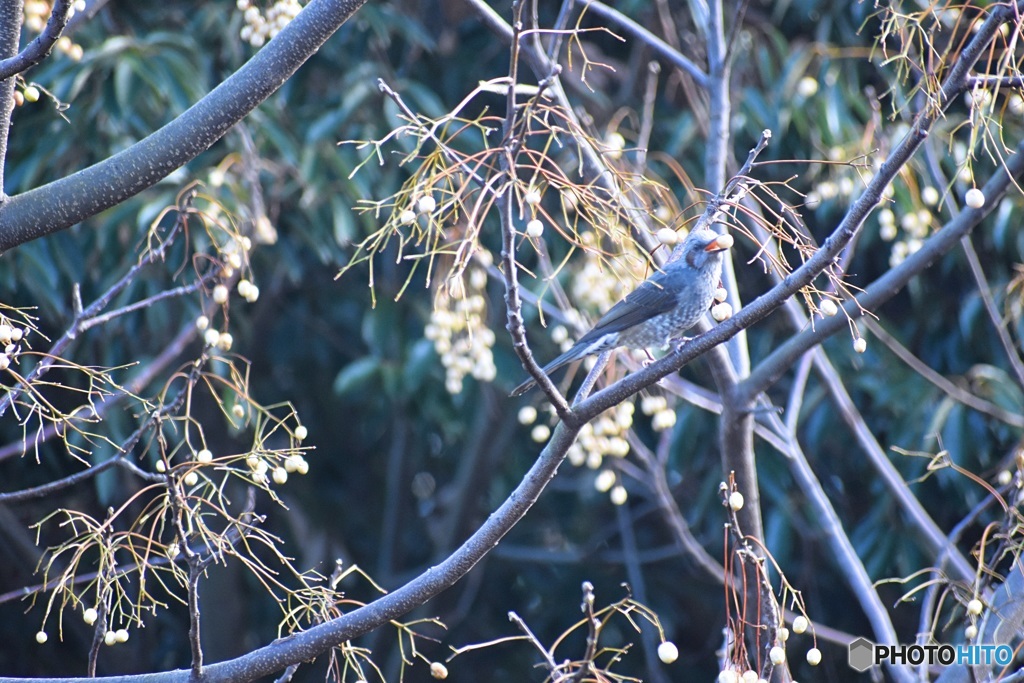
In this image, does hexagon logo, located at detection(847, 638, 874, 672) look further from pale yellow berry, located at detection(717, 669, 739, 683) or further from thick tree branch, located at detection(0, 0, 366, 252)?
thick tree branch, located at detection(0, 0, 366, 252)

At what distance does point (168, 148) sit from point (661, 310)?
57.0 inches

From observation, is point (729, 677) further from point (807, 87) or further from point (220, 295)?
point (807, 87)

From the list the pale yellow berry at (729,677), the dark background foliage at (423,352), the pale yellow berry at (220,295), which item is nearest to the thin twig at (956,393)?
the dark background foliage at (423,352)

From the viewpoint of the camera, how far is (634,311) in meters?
2.80

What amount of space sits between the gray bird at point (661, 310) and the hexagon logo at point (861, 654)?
1.07 meters

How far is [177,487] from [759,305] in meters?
1.01

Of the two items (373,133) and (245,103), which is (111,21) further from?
(245,103)

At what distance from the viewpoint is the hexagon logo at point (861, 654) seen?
2.91 m

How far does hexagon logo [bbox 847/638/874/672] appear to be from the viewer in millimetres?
2908

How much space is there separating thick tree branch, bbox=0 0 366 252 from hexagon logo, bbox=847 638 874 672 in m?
2.23

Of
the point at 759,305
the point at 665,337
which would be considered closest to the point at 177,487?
the point at 759,305

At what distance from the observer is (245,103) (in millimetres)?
1837

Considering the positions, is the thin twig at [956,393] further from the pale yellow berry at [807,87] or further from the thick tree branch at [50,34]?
the thick tree branch at [50,34]

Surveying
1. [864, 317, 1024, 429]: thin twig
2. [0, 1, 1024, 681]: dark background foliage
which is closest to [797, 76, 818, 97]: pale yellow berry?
[0, 1, 1024, 681]: dark background foliage
